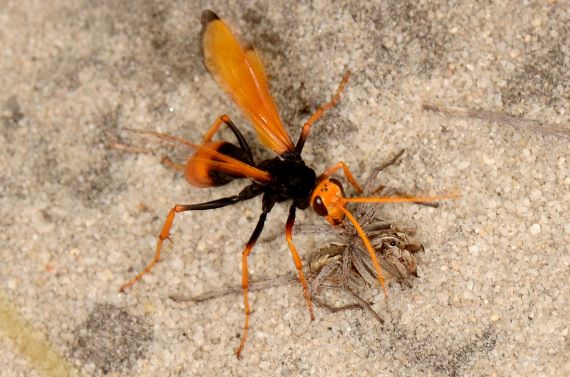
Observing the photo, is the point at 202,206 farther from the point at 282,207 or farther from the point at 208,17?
the point at 208,17

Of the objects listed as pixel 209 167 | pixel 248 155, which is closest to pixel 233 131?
pixel 248 155

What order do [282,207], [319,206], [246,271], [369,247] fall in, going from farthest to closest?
[282,207] → [246,271] → [319,206] → [369,247]

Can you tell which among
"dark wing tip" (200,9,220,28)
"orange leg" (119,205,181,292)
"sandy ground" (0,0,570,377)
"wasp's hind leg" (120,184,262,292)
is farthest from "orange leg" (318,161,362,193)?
"dark wing tip" (200,9,220,28)

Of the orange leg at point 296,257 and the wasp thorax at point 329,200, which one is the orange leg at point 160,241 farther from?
the wasp thorax at point 329,200

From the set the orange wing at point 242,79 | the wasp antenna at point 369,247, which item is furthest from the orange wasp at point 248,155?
the wasp antenna at point 369,247

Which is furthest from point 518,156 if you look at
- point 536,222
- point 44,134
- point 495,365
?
point 44,134

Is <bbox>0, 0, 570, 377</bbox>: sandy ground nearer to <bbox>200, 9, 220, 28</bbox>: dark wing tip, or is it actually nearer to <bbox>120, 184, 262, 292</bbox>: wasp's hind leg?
<bbox>120, 184, 262, 292</bbox>: wasp's hind leg
